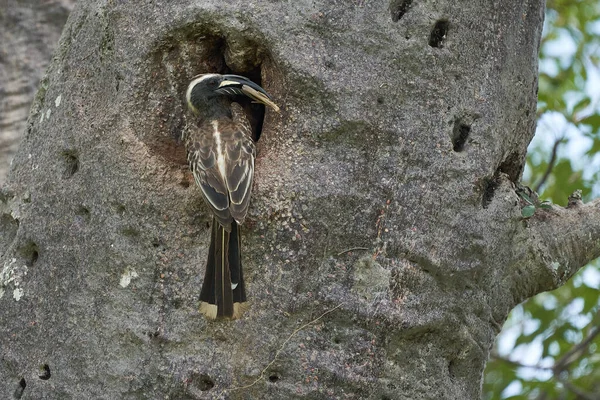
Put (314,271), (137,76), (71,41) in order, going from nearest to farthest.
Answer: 1. (314,271)
2. (137,76)
3. (71,41)

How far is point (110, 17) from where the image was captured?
123 inches

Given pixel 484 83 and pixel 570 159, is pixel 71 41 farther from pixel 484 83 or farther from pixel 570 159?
pixel 570 159

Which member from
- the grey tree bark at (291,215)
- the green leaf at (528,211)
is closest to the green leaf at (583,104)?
the grey tree bark at (291,215)

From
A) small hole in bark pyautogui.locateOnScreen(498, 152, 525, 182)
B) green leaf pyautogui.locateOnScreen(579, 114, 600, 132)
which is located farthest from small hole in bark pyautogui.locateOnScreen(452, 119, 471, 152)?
green leaf pyautogui.locateOnScreen(579, 114, 600, 132)

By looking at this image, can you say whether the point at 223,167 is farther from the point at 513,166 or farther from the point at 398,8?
the point at 513,166

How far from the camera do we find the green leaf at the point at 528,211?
311 centimetres

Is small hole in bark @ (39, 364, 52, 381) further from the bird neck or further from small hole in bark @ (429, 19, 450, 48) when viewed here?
small hole in bark @ (429, 19, 450, 48)

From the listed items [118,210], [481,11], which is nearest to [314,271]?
[118,210]

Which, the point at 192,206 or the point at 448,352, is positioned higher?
the point at 192,206

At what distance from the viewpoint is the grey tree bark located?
2.76 metres

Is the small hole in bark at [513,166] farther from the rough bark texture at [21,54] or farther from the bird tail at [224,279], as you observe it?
the rough bark texture at [21,54]

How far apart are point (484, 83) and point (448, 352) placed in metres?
0.90

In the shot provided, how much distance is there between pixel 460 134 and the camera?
3025mm

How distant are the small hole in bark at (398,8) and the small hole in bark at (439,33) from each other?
0.11 metres
